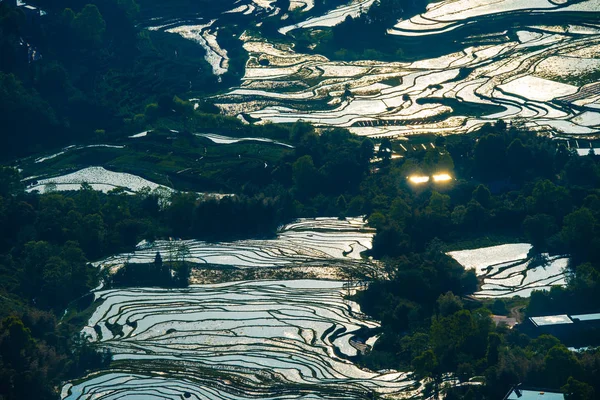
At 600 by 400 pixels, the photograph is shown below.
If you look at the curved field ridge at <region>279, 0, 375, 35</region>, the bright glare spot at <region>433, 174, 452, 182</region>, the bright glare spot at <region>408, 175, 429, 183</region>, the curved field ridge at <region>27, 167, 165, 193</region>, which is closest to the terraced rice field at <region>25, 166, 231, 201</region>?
the curved field ridge at <region>27, 167, 165, 193</region>

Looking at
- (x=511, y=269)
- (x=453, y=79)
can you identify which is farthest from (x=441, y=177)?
(x=453, y=79)

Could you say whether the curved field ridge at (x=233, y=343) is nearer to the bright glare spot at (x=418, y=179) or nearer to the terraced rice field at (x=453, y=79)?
the bright glare spot at (x=418, y=179)

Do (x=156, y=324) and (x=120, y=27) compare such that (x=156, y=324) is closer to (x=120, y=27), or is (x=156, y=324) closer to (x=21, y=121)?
(x=21, y=121)

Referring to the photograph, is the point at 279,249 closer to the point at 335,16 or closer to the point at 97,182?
the point at 97,182

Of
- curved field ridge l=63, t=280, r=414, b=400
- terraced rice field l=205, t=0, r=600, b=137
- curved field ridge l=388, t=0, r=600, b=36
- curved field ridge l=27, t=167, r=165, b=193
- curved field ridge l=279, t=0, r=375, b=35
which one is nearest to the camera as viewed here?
curved field ridge l=63, t=280, r=414, b=400

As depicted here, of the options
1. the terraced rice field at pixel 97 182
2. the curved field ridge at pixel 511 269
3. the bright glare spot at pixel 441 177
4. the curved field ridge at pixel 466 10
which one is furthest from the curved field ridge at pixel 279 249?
the curved field ridge at pixel 466 10

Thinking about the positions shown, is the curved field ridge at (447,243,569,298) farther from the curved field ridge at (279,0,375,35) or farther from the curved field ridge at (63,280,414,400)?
A: the curved field ridge at (279,0,375,35)
